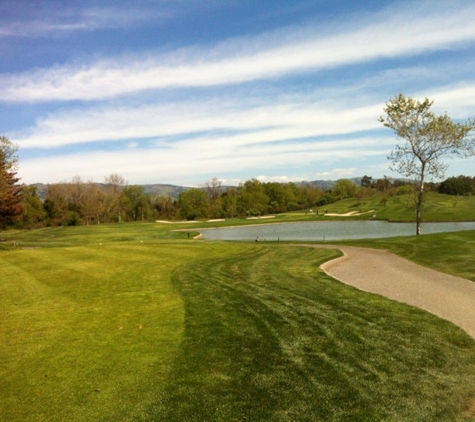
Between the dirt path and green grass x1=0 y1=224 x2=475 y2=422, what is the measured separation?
1016mm

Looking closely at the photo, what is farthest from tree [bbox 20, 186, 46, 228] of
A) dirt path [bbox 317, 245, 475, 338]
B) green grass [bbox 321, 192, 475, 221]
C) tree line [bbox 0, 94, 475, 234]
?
dirt path [bbox 317, 245, 475, 338]

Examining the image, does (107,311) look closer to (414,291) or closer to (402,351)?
(402,351)

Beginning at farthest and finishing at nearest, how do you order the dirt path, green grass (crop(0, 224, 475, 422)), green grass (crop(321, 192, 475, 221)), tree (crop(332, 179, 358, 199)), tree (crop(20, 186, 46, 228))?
tree (crop(332, 179, 358, 199)) → tree (crop(20, 186, 46, 228)) → green grass (crop(321, 192, 475, 221)) → the dirt path → green grass (crop(0, 224, 475, 422))

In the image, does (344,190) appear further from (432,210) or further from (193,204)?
(432,210)

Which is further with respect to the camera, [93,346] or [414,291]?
[414,291]

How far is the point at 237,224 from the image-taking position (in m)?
85.0

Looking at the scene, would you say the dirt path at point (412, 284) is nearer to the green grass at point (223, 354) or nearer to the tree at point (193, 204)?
the green grass at point (223, 354)

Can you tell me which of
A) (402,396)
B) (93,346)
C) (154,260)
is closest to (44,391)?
(93,346)

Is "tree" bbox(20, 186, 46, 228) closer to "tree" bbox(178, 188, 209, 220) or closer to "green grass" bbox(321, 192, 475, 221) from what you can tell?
"tree" bbox(178, 188, 209, 220)

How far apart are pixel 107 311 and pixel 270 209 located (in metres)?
113

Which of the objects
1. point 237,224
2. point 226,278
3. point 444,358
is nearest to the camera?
point 444,358

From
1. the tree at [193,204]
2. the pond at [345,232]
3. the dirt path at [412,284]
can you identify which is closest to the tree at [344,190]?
the tree at [193,204]

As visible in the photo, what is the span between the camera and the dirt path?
10918mm

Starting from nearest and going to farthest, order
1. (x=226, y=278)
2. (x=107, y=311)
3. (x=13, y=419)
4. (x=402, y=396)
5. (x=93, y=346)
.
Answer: (x=13, y=419) → (x=402, y=396) → (x=93, y=346) → (x=107, y=311) → (x=226, y=278)
